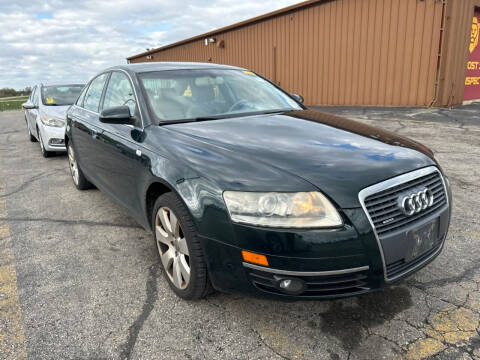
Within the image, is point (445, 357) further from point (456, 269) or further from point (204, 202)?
point (204, 202)

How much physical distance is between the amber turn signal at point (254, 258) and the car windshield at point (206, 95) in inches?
52.6

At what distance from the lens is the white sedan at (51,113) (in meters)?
6.80

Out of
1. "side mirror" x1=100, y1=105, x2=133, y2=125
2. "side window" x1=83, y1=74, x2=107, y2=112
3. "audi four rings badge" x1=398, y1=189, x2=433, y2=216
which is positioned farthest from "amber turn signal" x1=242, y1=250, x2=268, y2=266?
"side window" x1=83, y1=74, x2=107, y2=112

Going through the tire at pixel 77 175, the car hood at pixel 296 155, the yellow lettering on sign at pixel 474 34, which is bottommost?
the tire at pixel 77 175

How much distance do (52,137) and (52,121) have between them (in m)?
0.30

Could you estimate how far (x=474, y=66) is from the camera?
1162cm

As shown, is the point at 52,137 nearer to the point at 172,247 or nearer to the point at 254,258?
the point at 172,247

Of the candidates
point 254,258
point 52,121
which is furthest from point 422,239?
point 52,121

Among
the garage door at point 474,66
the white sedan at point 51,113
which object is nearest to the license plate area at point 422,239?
the white sedan at point 51,113

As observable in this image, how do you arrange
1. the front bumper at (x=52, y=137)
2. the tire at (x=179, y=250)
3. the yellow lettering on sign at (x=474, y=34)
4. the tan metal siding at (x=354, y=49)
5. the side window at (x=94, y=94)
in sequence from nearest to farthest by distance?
1. the tire at (x=179, y=250)
2. the side window at (x=94, y=94)
3. the front bumper at (x=52, y=137)
4. the tan metal siding at (x=354, y=49)
5. the yellow lettering on sign at (x=474, y=34)

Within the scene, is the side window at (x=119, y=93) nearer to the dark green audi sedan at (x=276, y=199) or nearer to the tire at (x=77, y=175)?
the dark green audi sedan at (x=276, y=199)

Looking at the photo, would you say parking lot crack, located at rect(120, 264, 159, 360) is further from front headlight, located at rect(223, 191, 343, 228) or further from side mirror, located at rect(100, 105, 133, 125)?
side mirror, located at rect(100, 105, 133, 125)

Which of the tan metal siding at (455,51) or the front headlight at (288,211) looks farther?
the tan metal siding at (455,51)

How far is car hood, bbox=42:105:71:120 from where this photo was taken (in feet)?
22.6
